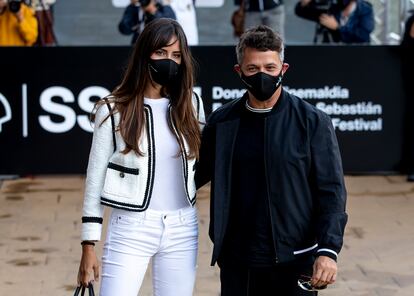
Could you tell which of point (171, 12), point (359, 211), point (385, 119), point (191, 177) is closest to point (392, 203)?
point (359, 211)

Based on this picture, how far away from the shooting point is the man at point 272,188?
4.16 metres

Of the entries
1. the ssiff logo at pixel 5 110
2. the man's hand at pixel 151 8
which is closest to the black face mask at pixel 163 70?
the ssiff logo at pixel 5 110

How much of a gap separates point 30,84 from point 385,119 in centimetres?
370

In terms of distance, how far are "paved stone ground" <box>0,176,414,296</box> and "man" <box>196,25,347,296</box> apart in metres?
2.68

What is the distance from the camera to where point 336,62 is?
1062cm

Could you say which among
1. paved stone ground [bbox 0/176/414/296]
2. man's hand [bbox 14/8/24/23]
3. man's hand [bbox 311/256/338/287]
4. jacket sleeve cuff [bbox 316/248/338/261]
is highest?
man's hand [bbox 14/8/24/23]

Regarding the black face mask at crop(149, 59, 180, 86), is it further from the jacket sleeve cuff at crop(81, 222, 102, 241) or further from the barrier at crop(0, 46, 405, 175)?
the barrier at crop(0, 46, 405, 175)

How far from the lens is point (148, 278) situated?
7270mm

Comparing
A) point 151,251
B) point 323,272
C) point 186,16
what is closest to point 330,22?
point 186,16

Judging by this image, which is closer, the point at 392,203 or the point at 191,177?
the point at 191,177

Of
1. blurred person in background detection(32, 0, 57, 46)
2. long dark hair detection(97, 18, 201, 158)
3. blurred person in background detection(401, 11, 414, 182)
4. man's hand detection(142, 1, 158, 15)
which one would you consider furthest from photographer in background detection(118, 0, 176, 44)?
long dark hair detection(97, 18, 201, 158)

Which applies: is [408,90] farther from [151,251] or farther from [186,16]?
[151,251]

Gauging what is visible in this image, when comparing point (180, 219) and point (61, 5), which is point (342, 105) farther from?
point (180, 219)

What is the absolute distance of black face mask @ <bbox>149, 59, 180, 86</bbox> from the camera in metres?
4.35
